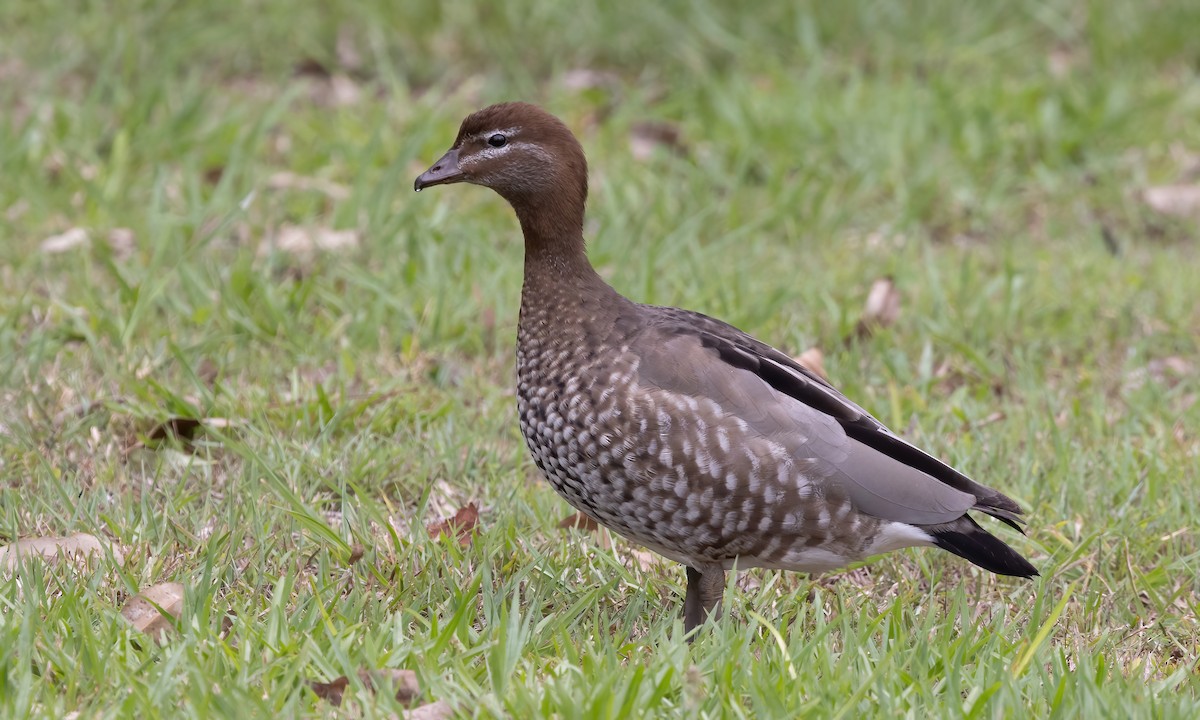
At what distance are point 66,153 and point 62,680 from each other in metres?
3.86

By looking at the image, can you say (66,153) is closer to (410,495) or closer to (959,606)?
(410,495)

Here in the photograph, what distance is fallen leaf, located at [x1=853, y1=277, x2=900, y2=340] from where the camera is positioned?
18.4ft

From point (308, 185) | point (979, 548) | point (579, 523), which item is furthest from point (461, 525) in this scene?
point (308, 185)

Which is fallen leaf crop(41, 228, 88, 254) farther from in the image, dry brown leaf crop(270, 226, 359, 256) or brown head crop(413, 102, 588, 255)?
brown head crop(413, 102, 588, 255)

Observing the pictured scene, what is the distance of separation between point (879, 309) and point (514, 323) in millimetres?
1302

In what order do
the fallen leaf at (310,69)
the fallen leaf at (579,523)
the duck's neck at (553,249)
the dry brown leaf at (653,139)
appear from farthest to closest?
1. the fallen leaf at (310,69)
2. the dry brown leaf at (653,139)
3. the fallen leaf at (579,523)
4. the duck's neck at (553,249)

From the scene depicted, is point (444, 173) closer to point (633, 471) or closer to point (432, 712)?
point (633, 471)

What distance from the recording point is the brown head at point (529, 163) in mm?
4098

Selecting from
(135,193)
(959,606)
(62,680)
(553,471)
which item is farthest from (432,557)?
(135,193)

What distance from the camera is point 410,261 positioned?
577 cm

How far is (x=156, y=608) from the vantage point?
3.47m

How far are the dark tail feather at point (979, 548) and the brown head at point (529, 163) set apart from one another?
1.20 m

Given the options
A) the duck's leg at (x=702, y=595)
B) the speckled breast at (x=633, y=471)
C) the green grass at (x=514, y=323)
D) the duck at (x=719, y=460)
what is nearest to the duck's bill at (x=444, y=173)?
the duck at (x=719, y=460)

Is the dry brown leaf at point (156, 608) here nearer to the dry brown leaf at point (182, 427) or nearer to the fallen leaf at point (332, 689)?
the fallen leaf at point (332, 689)
